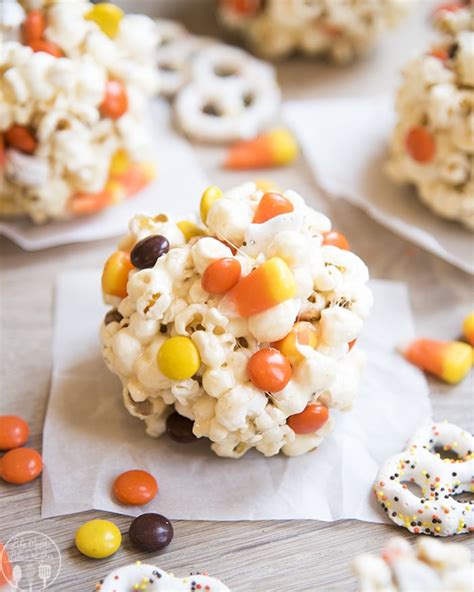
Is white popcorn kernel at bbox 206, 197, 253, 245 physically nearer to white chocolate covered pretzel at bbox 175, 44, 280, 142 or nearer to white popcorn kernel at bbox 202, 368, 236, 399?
white popcorn kernel at bbox 202, 368, 236, 399

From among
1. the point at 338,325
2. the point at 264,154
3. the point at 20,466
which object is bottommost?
the point at 20,466

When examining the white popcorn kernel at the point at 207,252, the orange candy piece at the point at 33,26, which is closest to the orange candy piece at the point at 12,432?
the white popcorn kernel at the point at 207,252

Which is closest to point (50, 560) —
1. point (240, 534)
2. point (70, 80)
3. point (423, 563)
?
point (240, 534)

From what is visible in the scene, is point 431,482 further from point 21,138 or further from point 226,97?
point 226,97

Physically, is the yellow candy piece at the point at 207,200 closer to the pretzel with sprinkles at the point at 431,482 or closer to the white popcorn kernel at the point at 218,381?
the white popcorn kernel at the point at 218,381

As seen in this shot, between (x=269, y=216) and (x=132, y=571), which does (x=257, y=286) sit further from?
(x=132, y=571)

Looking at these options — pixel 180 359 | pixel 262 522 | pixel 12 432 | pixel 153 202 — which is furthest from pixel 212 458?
pixel 153 202
